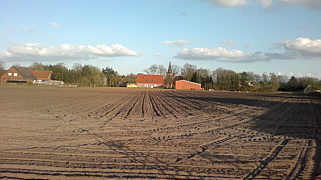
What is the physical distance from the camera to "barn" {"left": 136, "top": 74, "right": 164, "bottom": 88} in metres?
99.4

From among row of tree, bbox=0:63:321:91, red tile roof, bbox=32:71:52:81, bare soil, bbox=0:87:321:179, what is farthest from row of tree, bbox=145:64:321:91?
bare soil, bbox=0:87:321:179

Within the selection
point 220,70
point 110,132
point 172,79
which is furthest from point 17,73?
point 110,132

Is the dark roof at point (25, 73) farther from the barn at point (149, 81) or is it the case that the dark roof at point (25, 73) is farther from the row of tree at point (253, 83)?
the row of tree at point (253, 83)

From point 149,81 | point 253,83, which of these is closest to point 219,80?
point 253,83

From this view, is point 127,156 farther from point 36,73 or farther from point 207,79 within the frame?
point 36,73

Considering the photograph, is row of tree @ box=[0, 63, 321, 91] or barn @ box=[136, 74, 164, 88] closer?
row of tree @ box=[0, 63, 321, 91]

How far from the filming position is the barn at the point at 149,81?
99.4 m

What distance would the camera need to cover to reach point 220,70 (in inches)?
3844

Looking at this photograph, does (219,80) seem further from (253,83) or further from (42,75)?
(42,75)

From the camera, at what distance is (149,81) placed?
10012cm

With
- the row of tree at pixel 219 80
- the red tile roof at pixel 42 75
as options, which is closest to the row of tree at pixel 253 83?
the row of tree at pixel 219 80

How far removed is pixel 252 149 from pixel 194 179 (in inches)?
114

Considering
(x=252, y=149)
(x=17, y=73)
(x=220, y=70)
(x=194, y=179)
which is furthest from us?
(x=220, y=70)

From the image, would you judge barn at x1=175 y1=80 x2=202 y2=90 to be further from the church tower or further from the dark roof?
the dark roof
